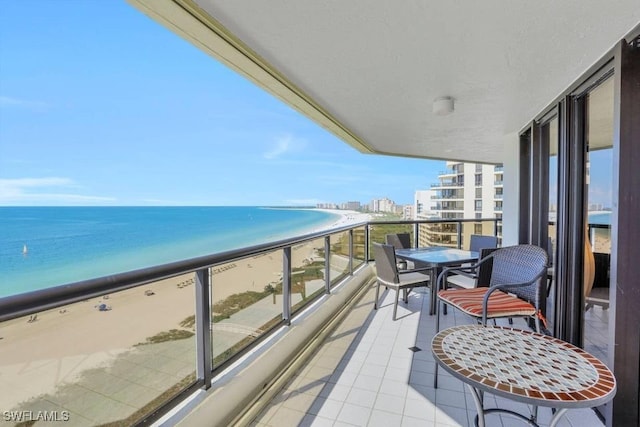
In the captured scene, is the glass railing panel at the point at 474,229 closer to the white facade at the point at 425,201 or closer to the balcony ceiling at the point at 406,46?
the balcony ceiling at the point at 406,46

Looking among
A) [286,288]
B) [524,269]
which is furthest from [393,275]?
[286,288]

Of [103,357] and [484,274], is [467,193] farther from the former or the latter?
[103,357]

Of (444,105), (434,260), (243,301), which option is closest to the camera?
(243,301)

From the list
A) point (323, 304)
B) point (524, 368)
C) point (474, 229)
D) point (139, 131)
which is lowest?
point (323, 304)

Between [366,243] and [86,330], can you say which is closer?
[86,330]

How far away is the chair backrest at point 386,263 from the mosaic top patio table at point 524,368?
6.35ft

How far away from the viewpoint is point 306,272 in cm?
342

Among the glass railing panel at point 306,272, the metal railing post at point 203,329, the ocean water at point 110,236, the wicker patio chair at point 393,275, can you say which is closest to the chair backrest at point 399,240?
the wicker patio chair at point 393,275

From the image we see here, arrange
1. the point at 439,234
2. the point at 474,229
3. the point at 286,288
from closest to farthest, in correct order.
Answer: the point at 286,288, the point at 439,234, the point at 474,229

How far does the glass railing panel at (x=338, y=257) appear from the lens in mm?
4064

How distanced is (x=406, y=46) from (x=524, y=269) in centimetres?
215

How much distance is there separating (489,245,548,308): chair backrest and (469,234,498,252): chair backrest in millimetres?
1800

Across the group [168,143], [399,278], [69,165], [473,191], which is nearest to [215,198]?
[168,143]

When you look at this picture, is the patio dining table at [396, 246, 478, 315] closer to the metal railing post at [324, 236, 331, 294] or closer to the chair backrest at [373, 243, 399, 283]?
the chair backrest at [373, 243, 399, 283]
